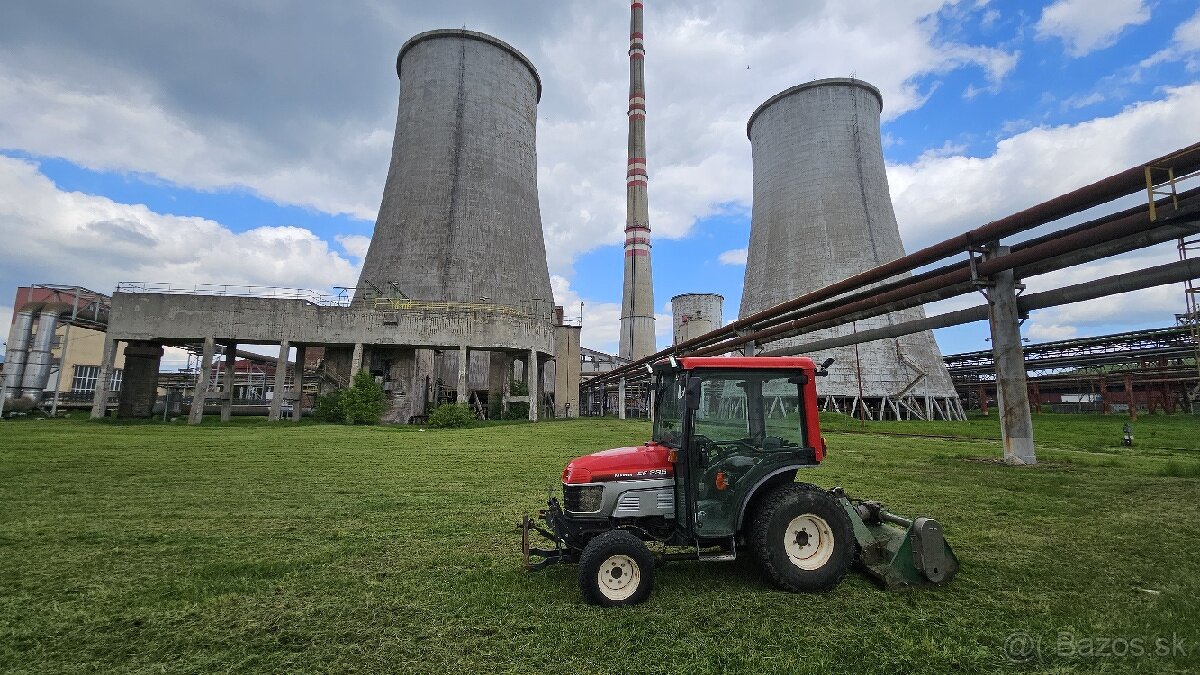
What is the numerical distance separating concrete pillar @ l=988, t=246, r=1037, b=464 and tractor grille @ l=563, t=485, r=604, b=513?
Answer: 9138 millimetres

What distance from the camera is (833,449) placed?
42.1ft

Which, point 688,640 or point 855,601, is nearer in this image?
point 688,640

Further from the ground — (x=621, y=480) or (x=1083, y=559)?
(x=621, y=480)

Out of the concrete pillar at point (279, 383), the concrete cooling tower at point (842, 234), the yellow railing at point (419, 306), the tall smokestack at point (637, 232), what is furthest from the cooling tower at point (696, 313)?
the concrete pillar at point (279, 383)

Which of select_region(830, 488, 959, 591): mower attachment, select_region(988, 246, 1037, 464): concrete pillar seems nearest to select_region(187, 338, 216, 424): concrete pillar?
select_region(830, 488, 959, 591): mower attachment

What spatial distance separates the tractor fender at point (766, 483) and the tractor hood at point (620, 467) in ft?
1.90

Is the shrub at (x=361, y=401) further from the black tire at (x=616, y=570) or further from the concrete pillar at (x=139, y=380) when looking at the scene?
the black tire at (x=616, y=570)

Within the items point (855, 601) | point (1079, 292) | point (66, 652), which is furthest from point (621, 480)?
point (1079, 292)

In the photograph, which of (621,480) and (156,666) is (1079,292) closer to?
(621,480)

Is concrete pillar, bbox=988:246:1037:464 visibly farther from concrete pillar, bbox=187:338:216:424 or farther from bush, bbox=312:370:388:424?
concrete pillar, bbox=187:338:216:424

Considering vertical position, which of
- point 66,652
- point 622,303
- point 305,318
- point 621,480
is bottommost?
point 66,652

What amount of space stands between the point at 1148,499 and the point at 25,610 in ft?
35.3

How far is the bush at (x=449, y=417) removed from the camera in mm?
23234

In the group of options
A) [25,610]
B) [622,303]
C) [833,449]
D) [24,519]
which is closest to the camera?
[25,610]
